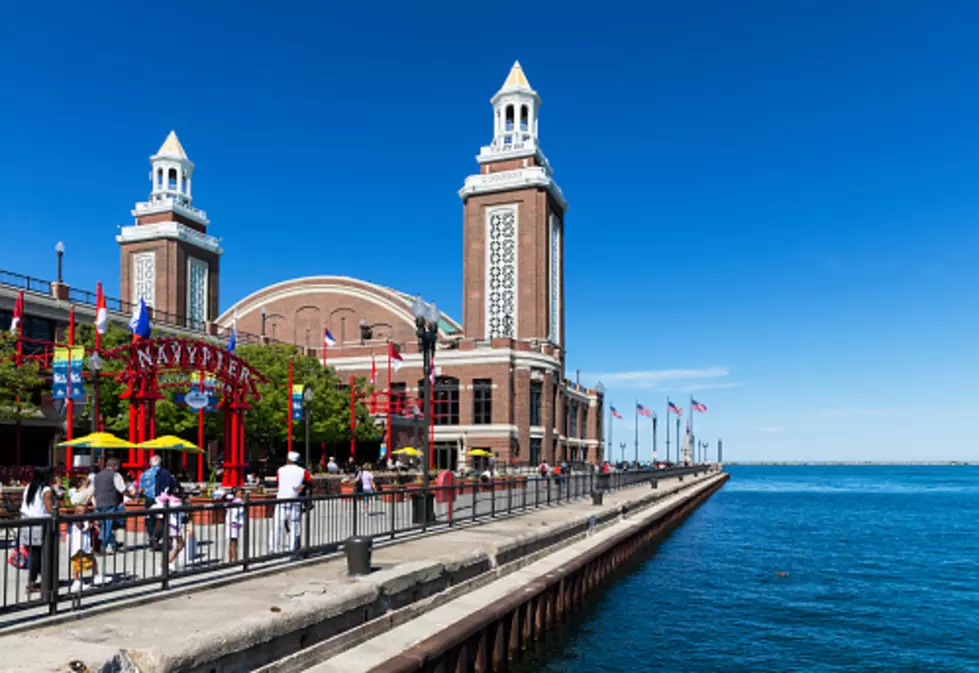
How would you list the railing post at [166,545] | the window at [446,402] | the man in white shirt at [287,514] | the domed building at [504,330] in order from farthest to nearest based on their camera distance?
1. the window at [446,402]
2. the domed building at [504,330]
3. the man in white shirt at [287,514]
4. the railing post at [166,545]

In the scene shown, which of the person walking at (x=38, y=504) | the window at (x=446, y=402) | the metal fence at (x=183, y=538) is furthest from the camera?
the window at (x=446, y=402)

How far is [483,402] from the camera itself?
77562 mm

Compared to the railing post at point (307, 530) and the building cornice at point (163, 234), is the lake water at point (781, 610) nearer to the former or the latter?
the railing post at point (307, 530)

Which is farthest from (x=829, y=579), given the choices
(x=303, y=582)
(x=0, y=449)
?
(x=0, y=449)

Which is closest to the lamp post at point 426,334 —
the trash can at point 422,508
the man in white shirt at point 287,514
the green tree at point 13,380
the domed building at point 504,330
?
the trash can at point 422,508

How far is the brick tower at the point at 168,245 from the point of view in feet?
302

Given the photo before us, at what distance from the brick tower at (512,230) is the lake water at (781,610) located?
43.6 meters

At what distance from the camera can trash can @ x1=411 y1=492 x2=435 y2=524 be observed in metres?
20.4

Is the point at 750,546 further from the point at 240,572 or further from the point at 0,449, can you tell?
the point at 0,449

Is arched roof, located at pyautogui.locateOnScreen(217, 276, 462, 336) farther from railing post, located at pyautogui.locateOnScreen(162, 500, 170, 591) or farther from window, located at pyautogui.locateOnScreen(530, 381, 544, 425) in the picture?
railing post, located at pyautogui.locateOnScreen(162, 500, 170, 591)

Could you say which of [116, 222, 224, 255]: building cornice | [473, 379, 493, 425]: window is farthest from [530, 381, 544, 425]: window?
[116, 222, 224, 255]: building cornice

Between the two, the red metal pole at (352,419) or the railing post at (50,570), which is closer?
the railing post at (50,570)

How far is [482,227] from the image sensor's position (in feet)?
276

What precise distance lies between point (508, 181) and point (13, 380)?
5634 cm
